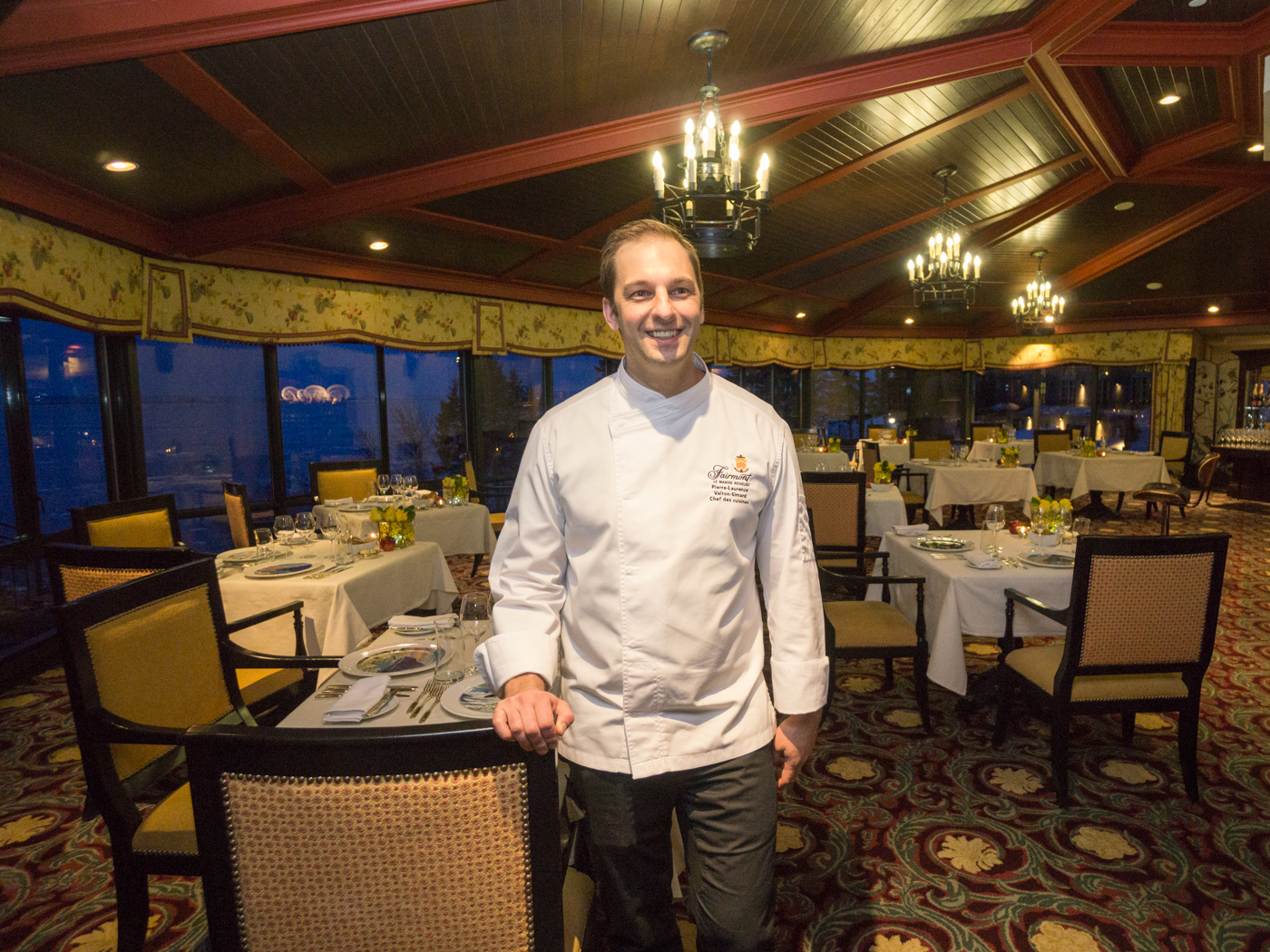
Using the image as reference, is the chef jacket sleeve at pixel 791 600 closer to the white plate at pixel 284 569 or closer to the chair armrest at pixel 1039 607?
the chair armrest at pixel 1039 607

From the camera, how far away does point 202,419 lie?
19.1 feet

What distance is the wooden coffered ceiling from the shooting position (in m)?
2.77

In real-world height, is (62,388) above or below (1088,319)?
below

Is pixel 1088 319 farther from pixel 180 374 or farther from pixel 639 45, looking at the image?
pixel 180 374

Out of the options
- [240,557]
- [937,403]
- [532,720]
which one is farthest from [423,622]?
[937,403]

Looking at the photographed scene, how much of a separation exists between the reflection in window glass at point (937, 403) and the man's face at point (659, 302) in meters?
11.6

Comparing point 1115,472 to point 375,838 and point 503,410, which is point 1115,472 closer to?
point 503,410

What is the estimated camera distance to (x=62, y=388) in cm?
462

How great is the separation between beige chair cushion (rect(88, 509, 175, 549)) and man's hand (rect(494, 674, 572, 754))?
305 cm

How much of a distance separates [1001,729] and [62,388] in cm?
565

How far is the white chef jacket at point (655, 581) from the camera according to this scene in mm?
1247

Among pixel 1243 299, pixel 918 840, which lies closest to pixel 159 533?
pixel 918 840

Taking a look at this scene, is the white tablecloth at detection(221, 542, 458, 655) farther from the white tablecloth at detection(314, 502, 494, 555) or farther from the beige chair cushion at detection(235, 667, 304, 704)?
the white tablecloth at detection(314, 502, 494, 555)

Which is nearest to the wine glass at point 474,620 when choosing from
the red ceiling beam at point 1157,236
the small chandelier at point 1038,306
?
the red ceiling beam at point 1157,236
